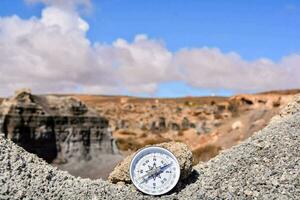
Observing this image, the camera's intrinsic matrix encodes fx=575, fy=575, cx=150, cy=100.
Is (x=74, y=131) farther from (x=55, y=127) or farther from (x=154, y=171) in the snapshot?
(x=154, y=171)

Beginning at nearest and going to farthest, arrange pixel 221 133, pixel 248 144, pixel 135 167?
pixel 135 167 → pixel 248 144 → pixel 221 133

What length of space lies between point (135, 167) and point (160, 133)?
2037 inches

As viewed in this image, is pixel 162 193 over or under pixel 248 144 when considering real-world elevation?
under

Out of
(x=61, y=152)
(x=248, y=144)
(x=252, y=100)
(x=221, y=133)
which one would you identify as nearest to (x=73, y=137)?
(x=61, y=152)

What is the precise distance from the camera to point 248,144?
9.35 m

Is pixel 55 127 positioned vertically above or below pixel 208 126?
above

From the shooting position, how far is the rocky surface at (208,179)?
7.68 meters

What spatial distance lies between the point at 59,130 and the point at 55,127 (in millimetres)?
318

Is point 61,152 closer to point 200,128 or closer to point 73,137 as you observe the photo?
point 73,137

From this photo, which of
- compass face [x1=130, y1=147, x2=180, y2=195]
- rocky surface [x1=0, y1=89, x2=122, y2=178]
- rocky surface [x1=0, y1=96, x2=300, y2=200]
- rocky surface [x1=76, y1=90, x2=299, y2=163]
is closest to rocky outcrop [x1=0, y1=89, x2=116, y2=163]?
rocky surface [x1=0, y1=89, x2=122, y2=178]

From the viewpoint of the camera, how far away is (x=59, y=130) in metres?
28.9

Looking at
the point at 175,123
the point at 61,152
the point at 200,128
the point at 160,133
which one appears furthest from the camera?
the point at 175,123

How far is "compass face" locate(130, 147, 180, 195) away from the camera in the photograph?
8047 mm

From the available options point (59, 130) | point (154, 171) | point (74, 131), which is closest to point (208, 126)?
point (74, 131)
